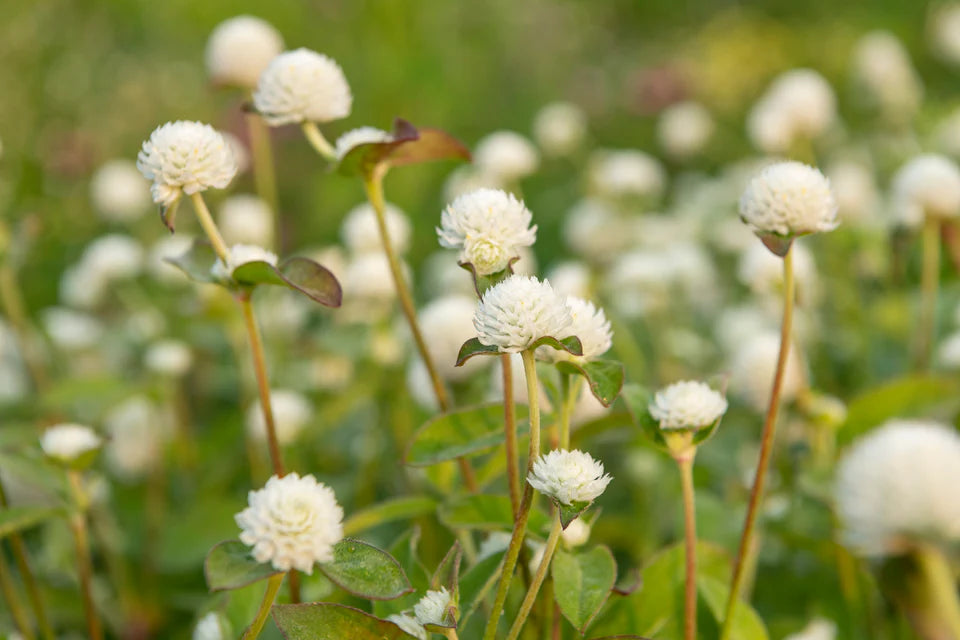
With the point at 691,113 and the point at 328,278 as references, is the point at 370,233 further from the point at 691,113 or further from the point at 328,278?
the point at 691,113

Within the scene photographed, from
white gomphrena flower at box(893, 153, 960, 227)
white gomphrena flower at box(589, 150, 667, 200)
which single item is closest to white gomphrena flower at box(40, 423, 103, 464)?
white gomphrena flower at box(893, 153, 960, 227)

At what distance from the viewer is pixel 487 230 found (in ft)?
2.66

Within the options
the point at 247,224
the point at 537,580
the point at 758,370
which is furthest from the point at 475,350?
the point at 247,224

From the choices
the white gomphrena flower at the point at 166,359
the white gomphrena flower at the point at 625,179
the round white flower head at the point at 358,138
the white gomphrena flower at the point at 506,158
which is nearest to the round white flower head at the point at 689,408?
the round white flower head at the point at 358,138

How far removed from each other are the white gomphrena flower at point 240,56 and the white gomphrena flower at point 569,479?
85cm

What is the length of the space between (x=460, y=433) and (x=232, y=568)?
0.99 ft

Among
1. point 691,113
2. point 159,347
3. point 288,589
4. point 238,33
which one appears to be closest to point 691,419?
point 288,589

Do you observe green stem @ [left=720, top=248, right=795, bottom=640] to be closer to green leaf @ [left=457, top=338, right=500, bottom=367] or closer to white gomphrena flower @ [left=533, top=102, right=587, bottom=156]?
green leaf @ [left=457, top=338, right=500, bottom=367]

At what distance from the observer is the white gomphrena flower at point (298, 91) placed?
968 mm

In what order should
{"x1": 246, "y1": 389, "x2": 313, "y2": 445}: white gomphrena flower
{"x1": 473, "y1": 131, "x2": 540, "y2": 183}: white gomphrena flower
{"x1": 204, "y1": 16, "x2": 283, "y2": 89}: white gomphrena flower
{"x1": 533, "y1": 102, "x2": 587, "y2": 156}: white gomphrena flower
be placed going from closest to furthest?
{"x1": 204, "y1": 16, "x2": 283, "y2": 89}: white gomphrena flower < {"x1": 246, "y1": 389, "x2": 313, "y2": 445}: white gomphrena flower < {"x1": 473, "y1": 131, "x2": 540, "y2": 183}: white gomphrena flower < {"x1": 533, "y1": 102, "x2": 587, "y2": 156}: white gomphrena flower

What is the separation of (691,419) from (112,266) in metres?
1.42

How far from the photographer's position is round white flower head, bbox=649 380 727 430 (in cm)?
80

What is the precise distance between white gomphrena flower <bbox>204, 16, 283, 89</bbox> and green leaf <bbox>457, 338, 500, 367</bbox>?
740 mm

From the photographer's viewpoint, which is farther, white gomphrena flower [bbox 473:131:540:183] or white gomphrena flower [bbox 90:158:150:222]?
white gomphrena flower [bbox 90:158:150:222]
